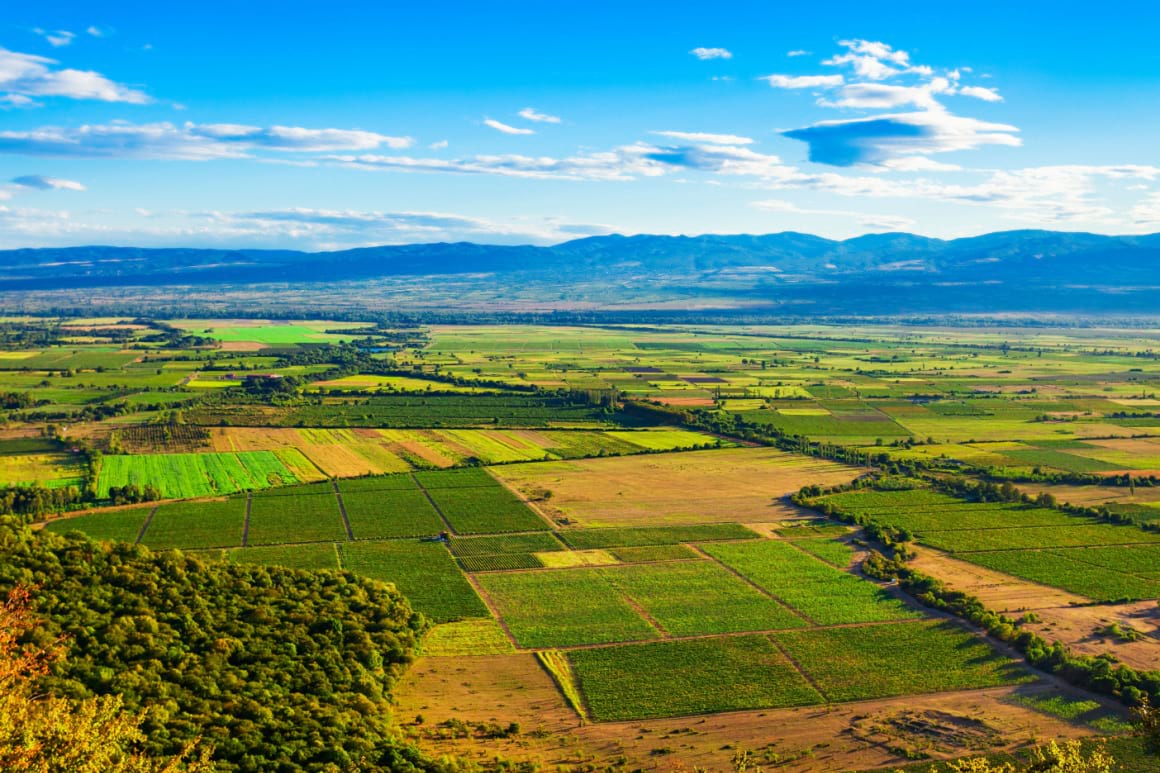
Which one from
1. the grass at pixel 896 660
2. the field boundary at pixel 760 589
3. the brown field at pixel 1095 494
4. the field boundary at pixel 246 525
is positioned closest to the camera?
the grass at pixel 896 660

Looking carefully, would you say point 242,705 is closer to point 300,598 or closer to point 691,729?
point 300,598

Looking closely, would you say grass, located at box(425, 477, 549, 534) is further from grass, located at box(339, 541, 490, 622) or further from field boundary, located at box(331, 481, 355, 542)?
field boundary, located at box(331, 481, 355, 542)

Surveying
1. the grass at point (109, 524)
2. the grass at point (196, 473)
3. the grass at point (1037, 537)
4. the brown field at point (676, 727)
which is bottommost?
the brown field at point (676, 727)

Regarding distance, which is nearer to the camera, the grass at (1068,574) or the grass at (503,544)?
the grass at (1068,574)

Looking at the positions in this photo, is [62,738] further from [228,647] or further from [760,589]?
[760,589]

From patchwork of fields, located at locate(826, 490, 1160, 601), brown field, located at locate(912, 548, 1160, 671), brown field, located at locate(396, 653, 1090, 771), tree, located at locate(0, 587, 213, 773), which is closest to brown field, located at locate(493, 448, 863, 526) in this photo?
patchwork of fields, located at locate(826, 490, 1160, 601)

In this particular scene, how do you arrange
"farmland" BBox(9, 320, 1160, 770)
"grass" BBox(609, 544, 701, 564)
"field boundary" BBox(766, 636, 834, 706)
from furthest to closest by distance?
"grass" BBox(609, 544, 701, 564) → "farmland" BBox(9, 320, 1160, 770) → "field boundary" BBox(766, 636, 834, 706)

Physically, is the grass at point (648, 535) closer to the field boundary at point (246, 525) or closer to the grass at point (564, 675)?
the grass at point (564, 675)

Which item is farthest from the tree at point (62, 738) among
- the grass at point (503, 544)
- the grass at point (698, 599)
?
the grass at point (503, 544)
